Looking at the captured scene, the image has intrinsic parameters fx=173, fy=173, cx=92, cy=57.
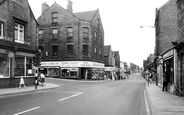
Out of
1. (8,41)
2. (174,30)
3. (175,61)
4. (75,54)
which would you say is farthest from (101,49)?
(175,61)

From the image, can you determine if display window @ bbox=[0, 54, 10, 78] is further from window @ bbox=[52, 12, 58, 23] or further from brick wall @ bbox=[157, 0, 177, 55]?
brick wall @ bbox=[157, 0, 177, 55]

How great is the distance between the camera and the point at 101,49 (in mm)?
44531

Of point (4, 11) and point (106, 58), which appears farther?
point (106, 58)

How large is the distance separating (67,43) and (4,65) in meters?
19.8

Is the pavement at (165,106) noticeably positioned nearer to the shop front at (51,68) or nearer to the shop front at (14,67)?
the shop front at (14,67)

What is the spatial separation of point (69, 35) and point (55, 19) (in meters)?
5.14

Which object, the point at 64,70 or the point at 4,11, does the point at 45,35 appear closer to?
the point at 64,70

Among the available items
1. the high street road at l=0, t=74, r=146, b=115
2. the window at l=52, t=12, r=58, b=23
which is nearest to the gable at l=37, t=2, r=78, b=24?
the window at l=52, t=12, r=58, b=23

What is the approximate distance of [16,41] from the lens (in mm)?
18984

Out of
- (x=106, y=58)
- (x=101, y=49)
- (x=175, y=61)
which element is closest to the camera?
(x=175, y=61)

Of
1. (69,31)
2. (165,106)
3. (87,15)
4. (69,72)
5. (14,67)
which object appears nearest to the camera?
(165,106)

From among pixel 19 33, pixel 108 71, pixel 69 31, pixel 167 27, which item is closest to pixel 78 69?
pixel 69 31

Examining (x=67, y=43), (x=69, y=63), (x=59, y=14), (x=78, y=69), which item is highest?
(x=59, y=14)

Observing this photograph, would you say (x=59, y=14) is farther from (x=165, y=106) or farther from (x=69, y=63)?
(x=165, y=106)
